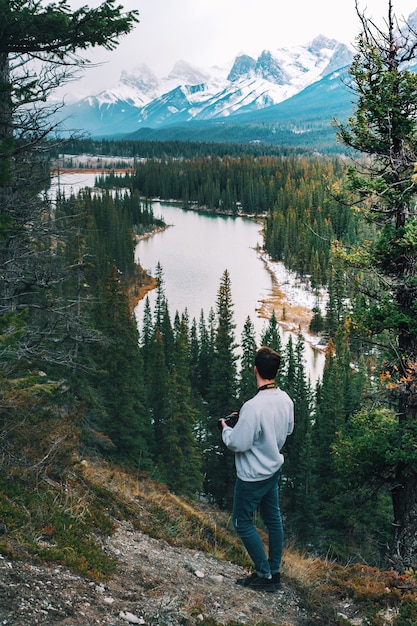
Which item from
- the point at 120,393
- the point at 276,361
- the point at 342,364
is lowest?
the point at 342,364

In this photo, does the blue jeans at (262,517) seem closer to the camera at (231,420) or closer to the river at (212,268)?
the camera at (231,420)

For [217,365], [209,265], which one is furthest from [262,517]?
[209,265]

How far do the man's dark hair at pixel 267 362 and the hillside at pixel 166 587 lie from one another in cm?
253

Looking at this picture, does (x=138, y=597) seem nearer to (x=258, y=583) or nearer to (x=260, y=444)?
(x=258, y=583)

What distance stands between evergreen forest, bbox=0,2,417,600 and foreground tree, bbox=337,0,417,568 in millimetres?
35

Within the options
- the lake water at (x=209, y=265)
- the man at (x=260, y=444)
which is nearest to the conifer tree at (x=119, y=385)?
the man at (x=260, y=444)

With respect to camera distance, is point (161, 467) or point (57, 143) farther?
point (161, 467)

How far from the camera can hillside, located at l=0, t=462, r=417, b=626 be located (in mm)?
5086

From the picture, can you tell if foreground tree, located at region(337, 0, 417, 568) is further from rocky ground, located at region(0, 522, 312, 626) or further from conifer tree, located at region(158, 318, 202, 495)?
conifer tree, located at region(158, 318, 202, 495)

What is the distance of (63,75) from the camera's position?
1020cm

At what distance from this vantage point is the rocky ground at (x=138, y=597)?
4911 mm

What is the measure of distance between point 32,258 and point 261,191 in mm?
146333

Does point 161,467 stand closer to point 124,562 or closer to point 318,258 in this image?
point 124,562

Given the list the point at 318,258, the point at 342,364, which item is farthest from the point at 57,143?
the point at 318,258
